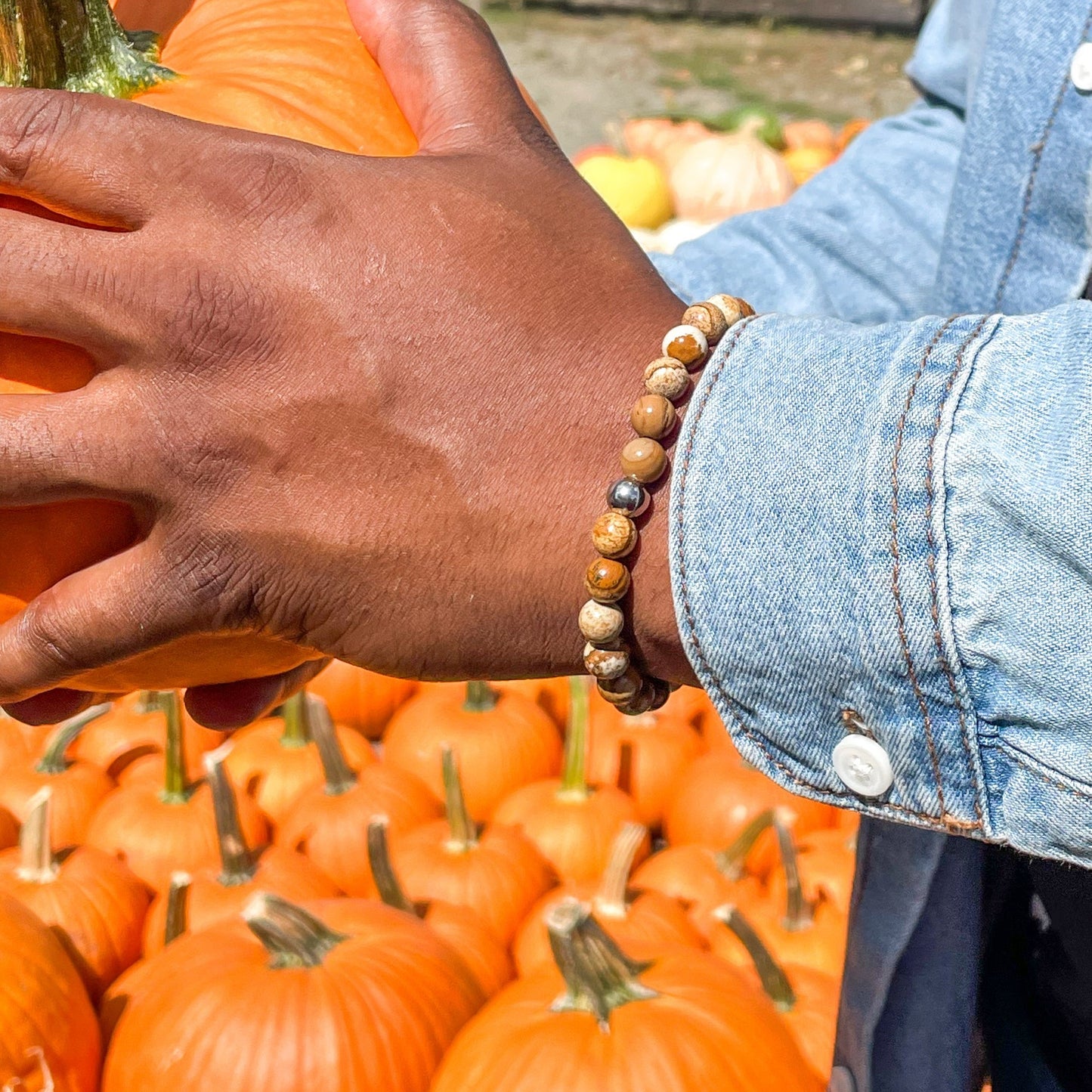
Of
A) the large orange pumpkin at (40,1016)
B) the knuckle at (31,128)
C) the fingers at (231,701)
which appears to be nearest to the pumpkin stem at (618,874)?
the large orange pumpkin at (40,1016)

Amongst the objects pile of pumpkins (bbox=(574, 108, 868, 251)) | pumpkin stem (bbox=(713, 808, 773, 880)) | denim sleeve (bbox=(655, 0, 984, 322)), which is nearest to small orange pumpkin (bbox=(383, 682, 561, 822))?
pumpkin stem (bbox=(713, 808, 773, 880))

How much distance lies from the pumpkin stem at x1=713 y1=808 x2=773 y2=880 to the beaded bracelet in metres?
1.51

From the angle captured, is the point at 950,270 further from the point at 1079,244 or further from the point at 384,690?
the point at 384,690

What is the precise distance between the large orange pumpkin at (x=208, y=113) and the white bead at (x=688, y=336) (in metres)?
0.34

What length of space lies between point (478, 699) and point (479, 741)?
147 millimetres

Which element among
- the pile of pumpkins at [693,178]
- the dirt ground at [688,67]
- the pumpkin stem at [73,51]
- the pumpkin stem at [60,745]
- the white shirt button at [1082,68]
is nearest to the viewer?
the pumpkin stem at [73,51]

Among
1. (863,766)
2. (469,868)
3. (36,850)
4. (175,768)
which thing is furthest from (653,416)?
(175,768)

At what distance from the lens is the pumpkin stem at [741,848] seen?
2211 millimetres

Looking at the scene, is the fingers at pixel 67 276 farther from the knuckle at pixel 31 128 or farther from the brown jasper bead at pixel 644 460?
the brown jasper bead at pixel 644 460

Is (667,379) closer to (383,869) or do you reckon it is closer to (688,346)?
(688,346)

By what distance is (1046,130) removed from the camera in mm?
1233

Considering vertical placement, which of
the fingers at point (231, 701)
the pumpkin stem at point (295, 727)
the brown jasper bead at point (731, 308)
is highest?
the brown jasper bead at point (731, 308)

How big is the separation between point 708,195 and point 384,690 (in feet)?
13.0

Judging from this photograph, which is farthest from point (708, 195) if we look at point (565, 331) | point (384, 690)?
point (565, 331)
